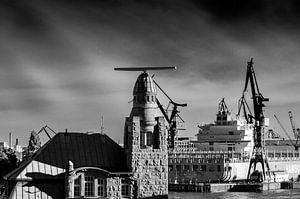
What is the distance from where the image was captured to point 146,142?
4519 centimetres

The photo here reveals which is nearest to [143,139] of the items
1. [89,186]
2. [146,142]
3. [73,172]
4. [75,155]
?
[146,142]

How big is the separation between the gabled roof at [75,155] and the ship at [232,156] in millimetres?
60569

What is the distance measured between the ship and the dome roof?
61779mm

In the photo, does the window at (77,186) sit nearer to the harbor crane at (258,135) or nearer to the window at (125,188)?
the window at (125,188)

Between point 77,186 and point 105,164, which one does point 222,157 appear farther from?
point 77,186

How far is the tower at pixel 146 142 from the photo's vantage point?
44438 millimetres

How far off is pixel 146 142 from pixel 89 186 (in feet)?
18.2

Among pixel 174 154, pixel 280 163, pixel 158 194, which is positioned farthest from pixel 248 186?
pixel 158 194

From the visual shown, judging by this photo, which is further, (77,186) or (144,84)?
(144,84)

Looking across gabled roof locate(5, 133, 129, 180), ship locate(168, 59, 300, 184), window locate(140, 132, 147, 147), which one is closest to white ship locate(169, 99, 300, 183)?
ship locate(168, 59, 300, 184)

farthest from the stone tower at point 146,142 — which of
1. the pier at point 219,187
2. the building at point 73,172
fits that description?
the pier at point 219,187

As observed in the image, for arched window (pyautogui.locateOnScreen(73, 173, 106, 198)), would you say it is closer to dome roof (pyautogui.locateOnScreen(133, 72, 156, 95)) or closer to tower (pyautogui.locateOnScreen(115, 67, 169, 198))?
tower (pyautogui.locateOnScreen(115, 67, 169, 198))

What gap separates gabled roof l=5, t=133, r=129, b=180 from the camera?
43.2 metres

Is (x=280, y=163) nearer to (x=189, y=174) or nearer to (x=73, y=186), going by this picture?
(x=189, y=174)
